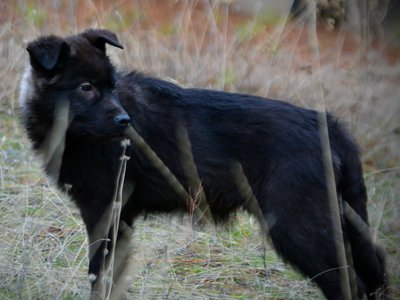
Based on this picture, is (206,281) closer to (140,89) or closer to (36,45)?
(140,89)

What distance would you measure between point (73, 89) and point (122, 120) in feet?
1.20

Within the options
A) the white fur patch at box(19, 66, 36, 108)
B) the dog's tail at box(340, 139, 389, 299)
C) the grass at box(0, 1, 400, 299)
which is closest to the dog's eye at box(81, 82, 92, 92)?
the white fur patch at box(19, 66, 36, 108)

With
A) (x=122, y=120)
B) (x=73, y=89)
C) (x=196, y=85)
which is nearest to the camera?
(x=122, y=120)

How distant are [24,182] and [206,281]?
5.97 ft

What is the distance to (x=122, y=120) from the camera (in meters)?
3.99

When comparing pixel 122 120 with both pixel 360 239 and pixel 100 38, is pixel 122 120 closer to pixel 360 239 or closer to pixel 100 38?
pixel 100 38

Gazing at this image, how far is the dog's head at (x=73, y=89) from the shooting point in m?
4.02

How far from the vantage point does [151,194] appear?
438 cm

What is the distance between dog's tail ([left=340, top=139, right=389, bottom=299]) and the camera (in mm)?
4062

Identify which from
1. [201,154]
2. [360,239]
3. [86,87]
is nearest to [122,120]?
[86,87]

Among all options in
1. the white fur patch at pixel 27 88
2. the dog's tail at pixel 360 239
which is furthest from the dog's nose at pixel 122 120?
the dog's tail at pixel 360 239

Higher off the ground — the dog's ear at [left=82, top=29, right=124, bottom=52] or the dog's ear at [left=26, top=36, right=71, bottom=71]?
the dog's ear at [left=26, top=36, right=71, bottom=71]

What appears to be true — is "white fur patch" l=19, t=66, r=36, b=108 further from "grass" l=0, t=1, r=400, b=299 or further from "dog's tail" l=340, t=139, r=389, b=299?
"dog's tail" l=340, t=139, r=389, b=299

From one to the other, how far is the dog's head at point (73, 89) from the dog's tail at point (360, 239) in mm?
1268
